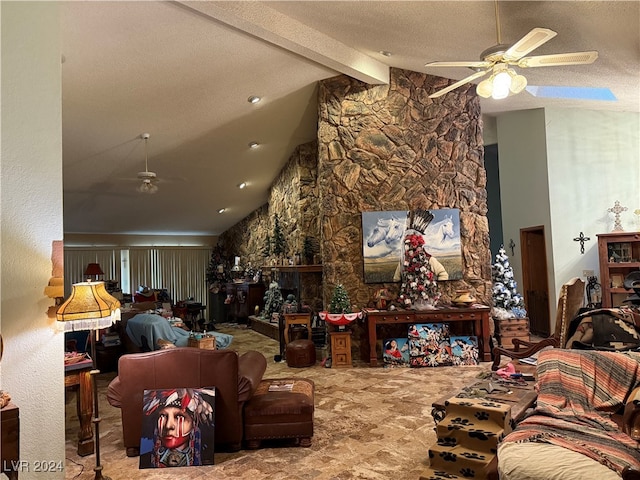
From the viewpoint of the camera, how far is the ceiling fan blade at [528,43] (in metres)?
2.90

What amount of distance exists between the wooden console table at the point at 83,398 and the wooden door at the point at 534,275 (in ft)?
23.1

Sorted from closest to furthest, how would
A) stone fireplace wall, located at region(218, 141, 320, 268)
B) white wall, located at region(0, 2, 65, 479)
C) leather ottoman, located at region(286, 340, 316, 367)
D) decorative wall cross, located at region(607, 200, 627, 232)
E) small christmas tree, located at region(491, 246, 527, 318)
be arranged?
white wall, located at region(0, 2, 65, 479)
leather ottoman, located at region(286, 340, 316, 367)
decorative wall cross, located at region(607, 200, 627, 232)
small christmas tree, located at region(491, 246, 527, 318)
stone fireplace wall, located at region(218, 141, 320, 268)

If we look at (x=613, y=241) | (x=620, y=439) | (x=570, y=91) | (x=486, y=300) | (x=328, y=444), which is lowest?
(x=328, y=444)

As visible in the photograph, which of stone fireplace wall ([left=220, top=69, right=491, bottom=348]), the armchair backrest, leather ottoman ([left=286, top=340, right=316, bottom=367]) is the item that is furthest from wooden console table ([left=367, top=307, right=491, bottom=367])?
the armchair backrest

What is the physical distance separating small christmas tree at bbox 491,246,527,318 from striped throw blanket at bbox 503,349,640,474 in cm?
401

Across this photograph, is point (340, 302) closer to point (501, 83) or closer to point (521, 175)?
point (501, 83)

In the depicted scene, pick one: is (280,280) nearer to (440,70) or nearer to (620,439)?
(440,70)

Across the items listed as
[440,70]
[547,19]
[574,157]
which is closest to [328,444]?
[547,19]

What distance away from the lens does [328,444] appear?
338 centimetres

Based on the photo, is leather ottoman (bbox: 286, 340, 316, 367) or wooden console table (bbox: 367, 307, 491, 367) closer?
wooden console table (bbox: 367, 307, 491, 367)

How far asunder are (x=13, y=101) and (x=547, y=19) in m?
4.16

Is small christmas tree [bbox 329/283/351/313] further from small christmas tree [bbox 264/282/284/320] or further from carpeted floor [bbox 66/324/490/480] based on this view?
small christmas tree [bbox 264/282/284/320]

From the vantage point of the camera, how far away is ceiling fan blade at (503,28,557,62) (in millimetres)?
2902

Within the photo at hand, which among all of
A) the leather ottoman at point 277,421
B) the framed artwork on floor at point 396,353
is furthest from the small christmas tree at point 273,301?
the leather ottoman at point 277,421
